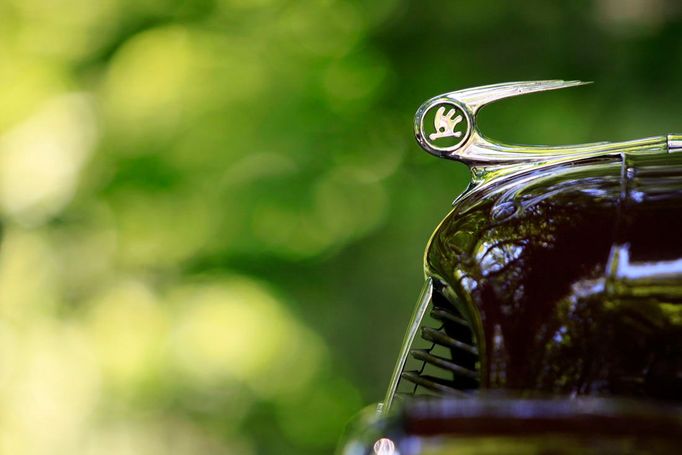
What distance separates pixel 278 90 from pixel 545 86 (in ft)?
8.31

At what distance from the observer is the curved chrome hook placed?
94cm

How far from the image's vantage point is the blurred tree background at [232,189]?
342 centimetres

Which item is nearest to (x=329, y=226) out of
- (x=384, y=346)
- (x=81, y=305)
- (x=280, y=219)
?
(x=280, y=219)

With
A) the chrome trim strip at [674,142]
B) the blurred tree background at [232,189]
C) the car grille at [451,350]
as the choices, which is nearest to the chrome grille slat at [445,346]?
the car grille at [451,350]

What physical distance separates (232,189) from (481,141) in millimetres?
2562

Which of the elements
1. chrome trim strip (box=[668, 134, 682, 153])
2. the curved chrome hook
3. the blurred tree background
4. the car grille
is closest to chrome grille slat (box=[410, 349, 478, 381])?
the car grille

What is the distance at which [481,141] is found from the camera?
0.96 metres

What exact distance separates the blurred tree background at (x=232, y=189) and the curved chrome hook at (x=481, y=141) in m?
2.43

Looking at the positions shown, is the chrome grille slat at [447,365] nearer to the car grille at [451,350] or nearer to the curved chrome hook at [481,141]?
the car grille at [451,350]

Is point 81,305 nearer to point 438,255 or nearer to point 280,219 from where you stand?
point 280,219

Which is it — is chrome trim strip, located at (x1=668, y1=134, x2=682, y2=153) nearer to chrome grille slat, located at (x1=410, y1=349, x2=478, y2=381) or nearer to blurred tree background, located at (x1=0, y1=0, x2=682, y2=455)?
chrome grille slat, located at (x1=410, y1=349, x2=478, y2=381)

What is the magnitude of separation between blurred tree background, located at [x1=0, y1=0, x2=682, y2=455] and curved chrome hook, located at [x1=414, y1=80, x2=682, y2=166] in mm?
2433

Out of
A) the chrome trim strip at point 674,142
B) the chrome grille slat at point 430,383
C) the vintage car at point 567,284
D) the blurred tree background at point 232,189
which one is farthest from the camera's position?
the blurred tree background at point 232,189

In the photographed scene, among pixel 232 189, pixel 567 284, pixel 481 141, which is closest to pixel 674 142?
pixel 481 141
